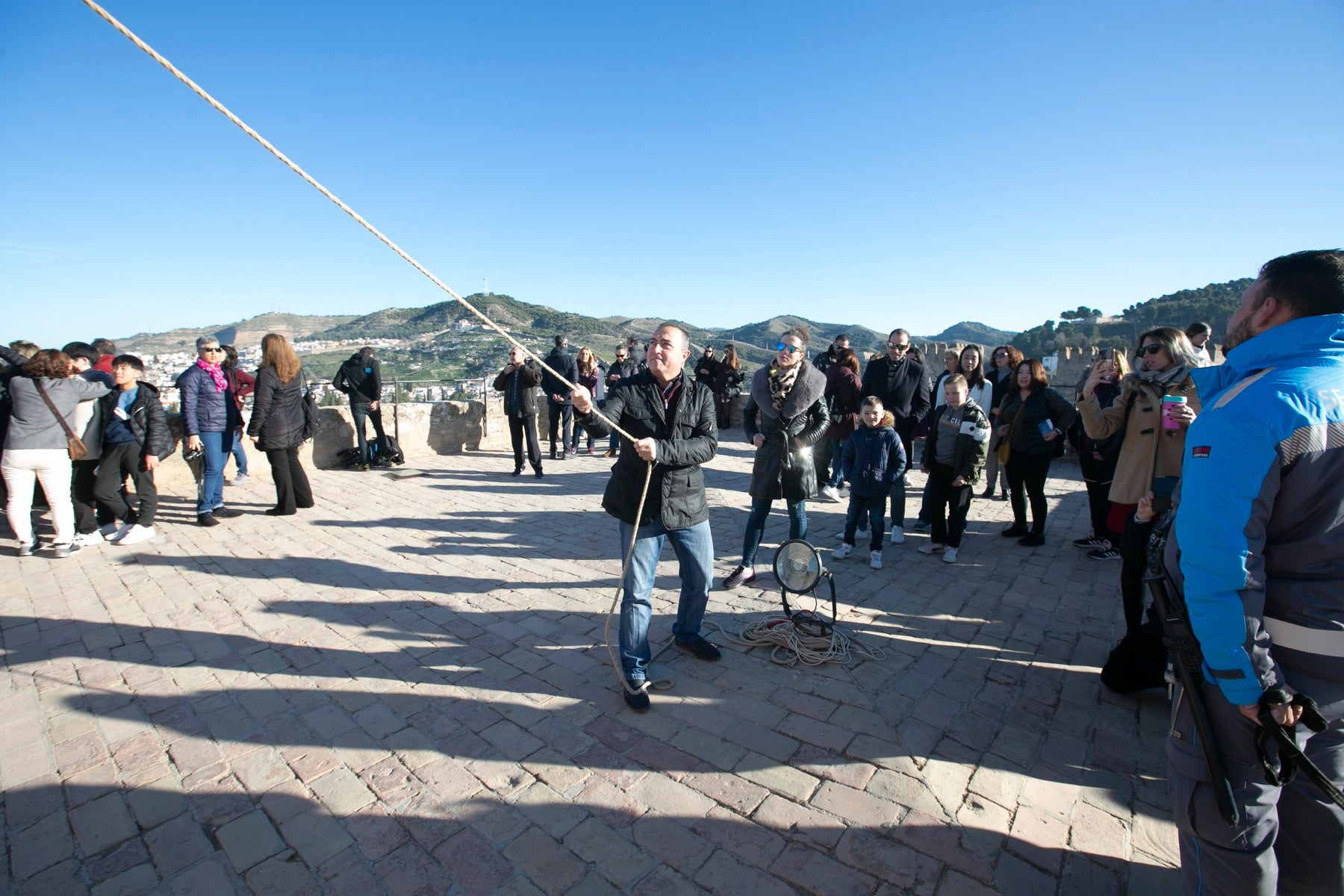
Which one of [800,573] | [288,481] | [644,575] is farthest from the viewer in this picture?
[288,481]

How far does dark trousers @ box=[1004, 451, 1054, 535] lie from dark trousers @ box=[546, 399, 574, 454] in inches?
276

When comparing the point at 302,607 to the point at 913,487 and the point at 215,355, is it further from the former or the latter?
the point at 913,487

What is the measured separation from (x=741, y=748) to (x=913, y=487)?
21.4 feet

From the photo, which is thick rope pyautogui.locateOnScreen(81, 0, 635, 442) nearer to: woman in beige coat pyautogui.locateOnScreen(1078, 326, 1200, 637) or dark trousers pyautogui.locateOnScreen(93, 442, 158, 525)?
woman in beige coat pyautogui.locateOnScreen(1078, 326, 1200, 637)

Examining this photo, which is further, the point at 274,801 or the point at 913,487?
the point at 913,487

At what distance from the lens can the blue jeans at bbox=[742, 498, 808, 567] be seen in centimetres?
477

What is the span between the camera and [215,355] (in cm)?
661

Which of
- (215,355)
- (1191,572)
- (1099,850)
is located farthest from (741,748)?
(215,355)

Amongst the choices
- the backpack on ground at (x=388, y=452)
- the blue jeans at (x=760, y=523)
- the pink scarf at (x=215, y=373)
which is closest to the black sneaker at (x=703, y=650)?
the blue jeans at (x=760, y=523)

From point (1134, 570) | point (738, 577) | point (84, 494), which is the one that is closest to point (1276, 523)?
point (1134, 570)

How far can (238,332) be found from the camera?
81.9 ft

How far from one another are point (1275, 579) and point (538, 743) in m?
2.93

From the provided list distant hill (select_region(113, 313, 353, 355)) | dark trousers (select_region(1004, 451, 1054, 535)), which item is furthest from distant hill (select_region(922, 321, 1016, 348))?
dark trousers (select_region(1004, 451, 1054, 535))

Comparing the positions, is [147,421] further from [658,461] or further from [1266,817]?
[1266,817]
